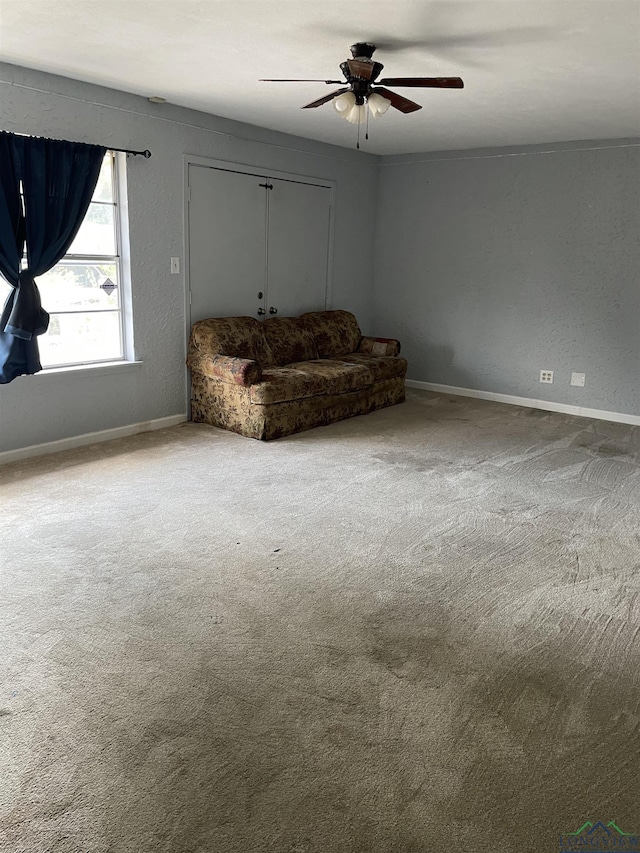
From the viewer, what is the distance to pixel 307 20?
9.93ft

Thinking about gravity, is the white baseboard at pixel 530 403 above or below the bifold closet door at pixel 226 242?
below

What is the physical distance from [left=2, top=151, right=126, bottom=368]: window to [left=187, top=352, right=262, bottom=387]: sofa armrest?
667mm

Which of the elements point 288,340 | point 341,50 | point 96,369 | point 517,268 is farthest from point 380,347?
point 341,50

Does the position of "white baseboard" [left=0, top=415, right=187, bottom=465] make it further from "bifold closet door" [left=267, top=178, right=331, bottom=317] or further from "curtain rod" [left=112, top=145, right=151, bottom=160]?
"curtain rod" [left=112, top=145, right=151, bottom=160]

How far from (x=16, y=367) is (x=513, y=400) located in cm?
465

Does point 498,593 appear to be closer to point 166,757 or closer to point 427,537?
point 427,537

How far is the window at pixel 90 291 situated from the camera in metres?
4.58

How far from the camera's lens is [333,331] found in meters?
6.51

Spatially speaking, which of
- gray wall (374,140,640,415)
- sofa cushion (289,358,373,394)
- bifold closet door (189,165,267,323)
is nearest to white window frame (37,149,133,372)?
bifold closet door (189,165,267,323)

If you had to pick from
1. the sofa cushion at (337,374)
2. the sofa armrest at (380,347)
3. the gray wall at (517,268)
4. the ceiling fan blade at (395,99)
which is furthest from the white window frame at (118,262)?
the gray wall at (517,268)

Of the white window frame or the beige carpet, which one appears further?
the white window frame

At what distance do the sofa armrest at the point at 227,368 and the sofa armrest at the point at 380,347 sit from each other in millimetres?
1702

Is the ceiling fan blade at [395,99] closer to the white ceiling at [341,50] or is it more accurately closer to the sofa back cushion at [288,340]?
the white ceiling at [341,50]

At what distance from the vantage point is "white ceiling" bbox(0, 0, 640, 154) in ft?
9.52
